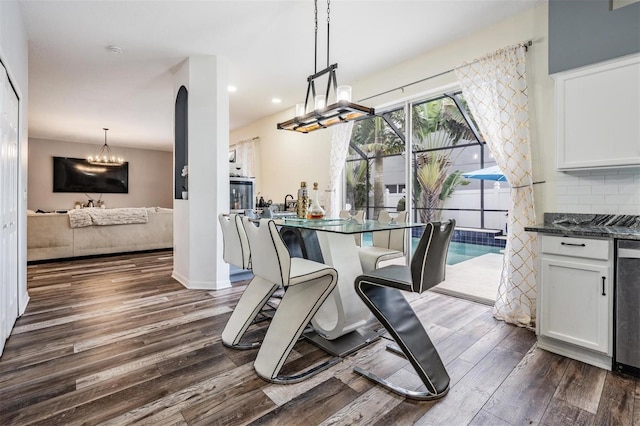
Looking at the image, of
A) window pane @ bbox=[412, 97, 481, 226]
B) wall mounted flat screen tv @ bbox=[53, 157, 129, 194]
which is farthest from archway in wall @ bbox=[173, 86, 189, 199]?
wall mounted flat screen tv @ bbox=[53, 157, 129, 194]

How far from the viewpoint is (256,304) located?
2352 mm

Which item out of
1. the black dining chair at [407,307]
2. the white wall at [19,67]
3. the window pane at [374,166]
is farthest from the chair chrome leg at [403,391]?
the window pane at [374,166]

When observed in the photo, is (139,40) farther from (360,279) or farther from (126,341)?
(360,279)

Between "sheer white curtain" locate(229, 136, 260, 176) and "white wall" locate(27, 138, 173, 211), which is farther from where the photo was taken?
"white wall" locate(27, 138, 173, 211)

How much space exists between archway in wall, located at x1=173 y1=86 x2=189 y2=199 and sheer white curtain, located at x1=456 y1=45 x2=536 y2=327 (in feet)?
11.3

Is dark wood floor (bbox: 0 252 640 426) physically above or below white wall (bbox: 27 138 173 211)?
below

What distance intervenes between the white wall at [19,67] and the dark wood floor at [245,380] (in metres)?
0.56

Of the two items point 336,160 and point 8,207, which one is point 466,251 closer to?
point 336,160

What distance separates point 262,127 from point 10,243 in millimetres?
4566

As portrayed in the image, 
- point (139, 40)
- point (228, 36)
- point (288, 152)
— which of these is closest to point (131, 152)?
point (288, 152)

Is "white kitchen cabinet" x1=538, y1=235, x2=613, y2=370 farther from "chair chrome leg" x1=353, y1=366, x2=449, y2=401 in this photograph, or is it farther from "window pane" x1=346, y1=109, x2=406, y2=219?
"window pane" x1=346, y1=109, x2=406, y2=219

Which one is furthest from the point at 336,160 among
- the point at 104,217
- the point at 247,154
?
the point at 104,217

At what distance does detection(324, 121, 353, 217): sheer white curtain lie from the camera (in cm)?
450

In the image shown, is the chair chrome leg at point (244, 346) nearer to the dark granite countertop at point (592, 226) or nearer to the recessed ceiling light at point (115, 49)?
the dark granite countertop at point (592, 226)
